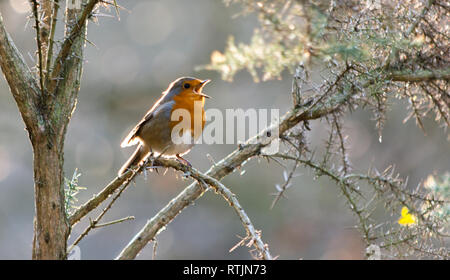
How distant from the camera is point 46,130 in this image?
6.39 feet

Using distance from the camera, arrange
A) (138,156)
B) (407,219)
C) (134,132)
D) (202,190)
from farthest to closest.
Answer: (138,156) → (134,132) → (202,190) → (407,219)

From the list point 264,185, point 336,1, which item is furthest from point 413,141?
point 336,1

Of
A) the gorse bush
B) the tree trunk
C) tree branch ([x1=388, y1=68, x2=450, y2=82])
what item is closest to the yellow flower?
the gorse bush

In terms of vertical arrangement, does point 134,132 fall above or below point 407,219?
above

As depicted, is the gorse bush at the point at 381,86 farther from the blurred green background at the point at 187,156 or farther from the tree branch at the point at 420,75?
the blurred green background at the point at 187,156

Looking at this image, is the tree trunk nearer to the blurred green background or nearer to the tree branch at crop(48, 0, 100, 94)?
the tree branch at crop(48, 0, 100, 94)

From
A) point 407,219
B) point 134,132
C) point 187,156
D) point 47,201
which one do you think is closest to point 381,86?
point 407,219

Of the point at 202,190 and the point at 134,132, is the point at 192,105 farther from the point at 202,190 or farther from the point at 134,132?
the point at 202,190

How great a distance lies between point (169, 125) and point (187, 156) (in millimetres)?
5800

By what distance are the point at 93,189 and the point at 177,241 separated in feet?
5.79

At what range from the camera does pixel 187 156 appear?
29.0 ft

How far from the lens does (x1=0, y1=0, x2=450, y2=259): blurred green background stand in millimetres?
8773

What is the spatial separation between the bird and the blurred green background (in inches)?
205

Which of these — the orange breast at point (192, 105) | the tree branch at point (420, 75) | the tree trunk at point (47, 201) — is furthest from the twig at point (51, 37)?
the tree branch at point (420, 75)
